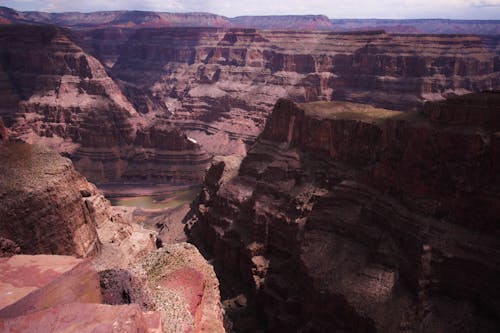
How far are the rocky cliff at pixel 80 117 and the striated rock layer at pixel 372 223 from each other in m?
Result: 30.2

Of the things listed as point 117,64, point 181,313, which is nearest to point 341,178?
point 181,313

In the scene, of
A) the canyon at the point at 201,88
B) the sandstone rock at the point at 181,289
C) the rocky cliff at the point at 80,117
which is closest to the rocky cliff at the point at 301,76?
the canyon at the point at 201,88

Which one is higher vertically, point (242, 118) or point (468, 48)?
point (468, 48)

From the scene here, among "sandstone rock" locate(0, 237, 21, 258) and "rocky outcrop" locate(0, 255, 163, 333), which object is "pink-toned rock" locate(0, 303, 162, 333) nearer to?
"rocky outcrop" locate(0, 255, 163, 333)

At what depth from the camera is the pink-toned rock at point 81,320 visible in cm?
878

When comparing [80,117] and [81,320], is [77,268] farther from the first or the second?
[80,117]

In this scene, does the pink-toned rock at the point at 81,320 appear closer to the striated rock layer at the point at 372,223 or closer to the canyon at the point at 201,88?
the striated rock layer at the point at 372,223

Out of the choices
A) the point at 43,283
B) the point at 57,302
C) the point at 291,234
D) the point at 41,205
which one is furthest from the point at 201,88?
the point at 57,302

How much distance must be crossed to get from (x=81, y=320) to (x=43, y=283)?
2795 mm

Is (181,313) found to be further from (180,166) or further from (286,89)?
(286,89)

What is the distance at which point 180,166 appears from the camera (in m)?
64.1

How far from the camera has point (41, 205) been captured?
Result: 21.8m

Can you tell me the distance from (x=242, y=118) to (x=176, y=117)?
1641 centimetres

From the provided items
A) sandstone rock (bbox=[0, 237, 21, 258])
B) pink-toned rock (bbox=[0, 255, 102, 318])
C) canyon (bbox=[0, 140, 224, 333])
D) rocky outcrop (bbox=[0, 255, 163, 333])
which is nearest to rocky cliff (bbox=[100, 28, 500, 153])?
canyon (bbox=[0, 140, 224, 333])
